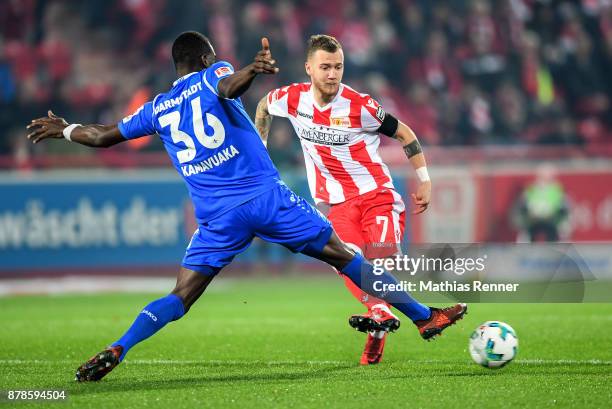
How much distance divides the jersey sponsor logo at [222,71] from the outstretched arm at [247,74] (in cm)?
8

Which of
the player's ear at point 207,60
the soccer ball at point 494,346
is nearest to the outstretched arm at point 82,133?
the player's ear at point 207,60

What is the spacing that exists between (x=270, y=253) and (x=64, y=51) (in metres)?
4.87

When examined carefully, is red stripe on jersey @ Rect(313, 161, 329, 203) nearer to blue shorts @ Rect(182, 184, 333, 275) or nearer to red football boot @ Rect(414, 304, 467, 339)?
blue shorts @ Rect(182, 184, 333, 275)

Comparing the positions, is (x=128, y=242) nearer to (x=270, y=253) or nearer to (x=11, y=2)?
(x=270, y=253)

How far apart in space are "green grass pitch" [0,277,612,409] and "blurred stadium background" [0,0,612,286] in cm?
323

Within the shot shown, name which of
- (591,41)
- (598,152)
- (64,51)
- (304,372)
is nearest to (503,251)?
(304,372)

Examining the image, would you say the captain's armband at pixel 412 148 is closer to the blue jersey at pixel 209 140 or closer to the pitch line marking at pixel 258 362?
the blue jersey at pixel 209 140

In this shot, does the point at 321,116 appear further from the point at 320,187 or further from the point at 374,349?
the point at 374,349

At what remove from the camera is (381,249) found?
7270 millimetres

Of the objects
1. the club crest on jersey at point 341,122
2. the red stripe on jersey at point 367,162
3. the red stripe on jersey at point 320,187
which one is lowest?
the red stripe on jersey at point 320,187

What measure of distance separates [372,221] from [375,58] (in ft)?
37.0

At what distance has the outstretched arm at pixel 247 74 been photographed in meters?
5.78

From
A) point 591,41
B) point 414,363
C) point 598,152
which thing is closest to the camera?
point 414,363

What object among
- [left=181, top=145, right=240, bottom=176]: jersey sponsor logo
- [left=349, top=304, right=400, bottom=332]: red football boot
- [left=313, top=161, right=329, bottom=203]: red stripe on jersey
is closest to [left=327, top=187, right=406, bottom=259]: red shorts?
[left=313, top=161, right=329, bottom=203]: red stripe on jersey
